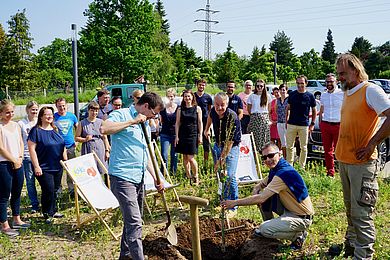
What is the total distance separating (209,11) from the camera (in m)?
57.5

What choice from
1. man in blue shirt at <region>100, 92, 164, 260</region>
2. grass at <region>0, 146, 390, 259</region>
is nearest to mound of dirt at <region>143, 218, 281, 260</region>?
grass at <region>0, 146, 390, 259</region>

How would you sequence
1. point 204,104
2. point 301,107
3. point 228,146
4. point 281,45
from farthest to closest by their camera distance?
point 281,45, point 204,104, point 301,107, point 228,146

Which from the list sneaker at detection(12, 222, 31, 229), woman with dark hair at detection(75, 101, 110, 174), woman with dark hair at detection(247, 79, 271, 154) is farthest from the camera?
→ woman with dark hair at detection(247, 79, 271, 154)

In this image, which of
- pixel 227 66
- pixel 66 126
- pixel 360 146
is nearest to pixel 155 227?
pixel 66 126

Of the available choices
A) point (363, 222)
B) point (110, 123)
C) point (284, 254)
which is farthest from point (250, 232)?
point (110, 123)

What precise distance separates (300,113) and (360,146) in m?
3.70

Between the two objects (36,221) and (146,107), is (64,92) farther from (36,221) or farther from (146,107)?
(146,107)

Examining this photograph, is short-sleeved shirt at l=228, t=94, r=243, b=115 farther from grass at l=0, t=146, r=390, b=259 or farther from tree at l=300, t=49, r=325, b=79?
tree at l=300, t=49, r=325, b=79

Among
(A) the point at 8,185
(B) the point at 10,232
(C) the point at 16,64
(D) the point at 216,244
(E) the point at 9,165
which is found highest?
(C) the point at 16,64

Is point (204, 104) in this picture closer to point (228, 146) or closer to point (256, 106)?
point (256, 106)

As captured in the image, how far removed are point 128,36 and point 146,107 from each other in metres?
35.6

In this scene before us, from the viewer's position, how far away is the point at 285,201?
13.8ft

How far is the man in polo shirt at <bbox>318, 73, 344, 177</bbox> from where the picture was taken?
697 cm

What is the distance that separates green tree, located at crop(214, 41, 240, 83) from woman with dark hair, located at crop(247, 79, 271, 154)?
3156cm
